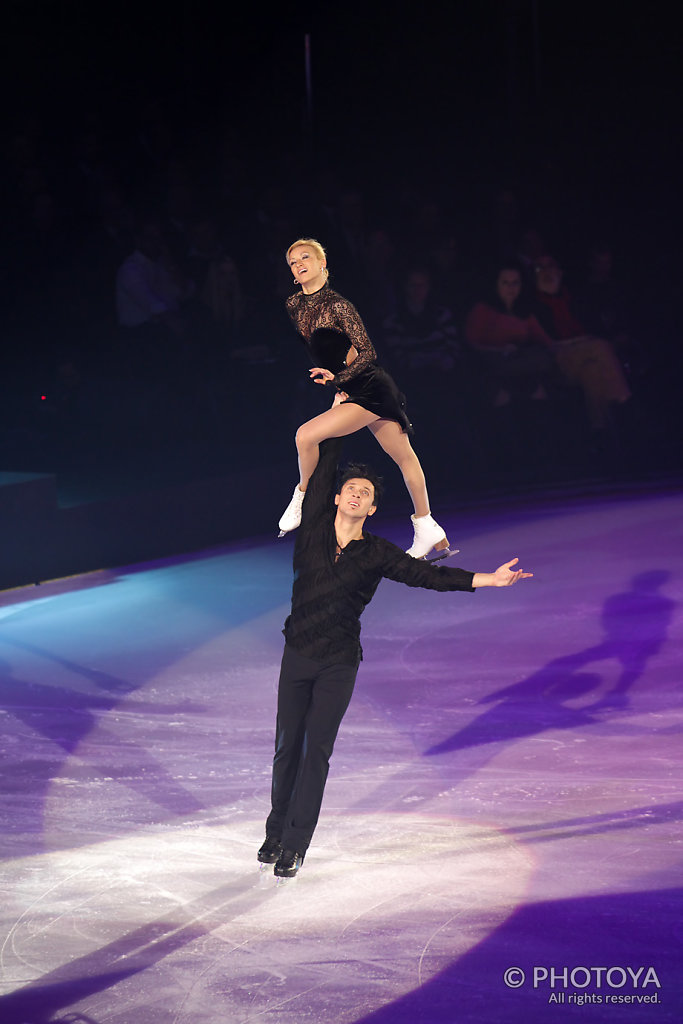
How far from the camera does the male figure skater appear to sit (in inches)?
174

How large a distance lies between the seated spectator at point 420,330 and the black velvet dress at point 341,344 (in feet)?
19.8

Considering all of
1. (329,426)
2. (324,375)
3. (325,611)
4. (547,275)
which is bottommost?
(325,611)

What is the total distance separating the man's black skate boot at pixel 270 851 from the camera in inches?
182

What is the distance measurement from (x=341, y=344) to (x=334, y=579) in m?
0.77

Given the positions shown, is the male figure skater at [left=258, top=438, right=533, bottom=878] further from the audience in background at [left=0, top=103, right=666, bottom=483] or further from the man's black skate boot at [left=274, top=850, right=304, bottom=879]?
the audience in background at [left=0, top=103, right=666, bottom=483]

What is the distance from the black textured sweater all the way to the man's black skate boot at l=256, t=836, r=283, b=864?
67 cm

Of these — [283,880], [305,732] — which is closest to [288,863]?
[283,880]

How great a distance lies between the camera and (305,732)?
4.55 m

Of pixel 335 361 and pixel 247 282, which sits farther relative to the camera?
pixel 247 282

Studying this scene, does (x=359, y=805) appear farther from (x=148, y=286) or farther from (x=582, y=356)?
(x=582, y=356)

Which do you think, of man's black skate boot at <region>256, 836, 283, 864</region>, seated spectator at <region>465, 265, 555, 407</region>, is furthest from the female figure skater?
seated spectator at <region>465, 265, 555, 407</region>

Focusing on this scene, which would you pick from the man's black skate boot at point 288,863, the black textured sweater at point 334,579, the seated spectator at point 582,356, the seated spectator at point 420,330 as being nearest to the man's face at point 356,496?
the black textured sweater at point 334,579

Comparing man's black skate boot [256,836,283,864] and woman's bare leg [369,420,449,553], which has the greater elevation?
woman's bare leg [369,420,449,553]

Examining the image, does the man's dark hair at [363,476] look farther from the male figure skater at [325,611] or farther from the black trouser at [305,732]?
the black trouser at [305,732]
